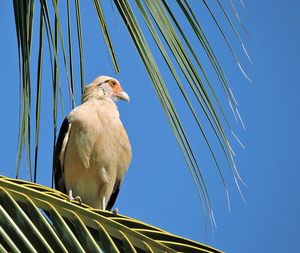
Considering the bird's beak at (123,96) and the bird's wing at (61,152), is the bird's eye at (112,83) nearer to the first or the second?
the bird's beak at (123,96)

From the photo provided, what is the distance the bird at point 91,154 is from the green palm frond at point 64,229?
166 inches

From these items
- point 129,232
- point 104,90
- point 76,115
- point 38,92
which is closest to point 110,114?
point 76,115

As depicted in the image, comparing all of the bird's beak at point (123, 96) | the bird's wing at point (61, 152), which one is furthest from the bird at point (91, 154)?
the bird's beak at point (123, 96)

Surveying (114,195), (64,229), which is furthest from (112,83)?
(64,229)

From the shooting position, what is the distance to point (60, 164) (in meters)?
7.05

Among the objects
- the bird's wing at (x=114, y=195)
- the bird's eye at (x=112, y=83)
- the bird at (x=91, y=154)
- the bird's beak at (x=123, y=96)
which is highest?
the bird's eye at (x=112, y=83)

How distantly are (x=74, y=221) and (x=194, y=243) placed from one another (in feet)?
1.39

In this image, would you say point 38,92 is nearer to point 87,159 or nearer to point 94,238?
point 94,238

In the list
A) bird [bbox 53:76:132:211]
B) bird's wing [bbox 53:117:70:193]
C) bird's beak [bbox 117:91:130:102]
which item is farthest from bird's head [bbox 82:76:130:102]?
→ bird's wing [bbox 53:117:70:193]

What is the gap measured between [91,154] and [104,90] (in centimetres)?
147

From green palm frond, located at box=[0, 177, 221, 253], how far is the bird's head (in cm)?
545

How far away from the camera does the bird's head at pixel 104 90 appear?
802 centimetres

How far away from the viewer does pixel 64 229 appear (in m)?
2.23

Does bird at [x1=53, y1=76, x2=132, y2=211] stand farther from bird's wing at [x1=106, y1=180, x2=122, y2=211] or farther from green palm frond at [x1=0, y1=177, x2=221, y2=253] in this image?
green palm frond at [x1=0, y1=177, x2=221, y2=253]
